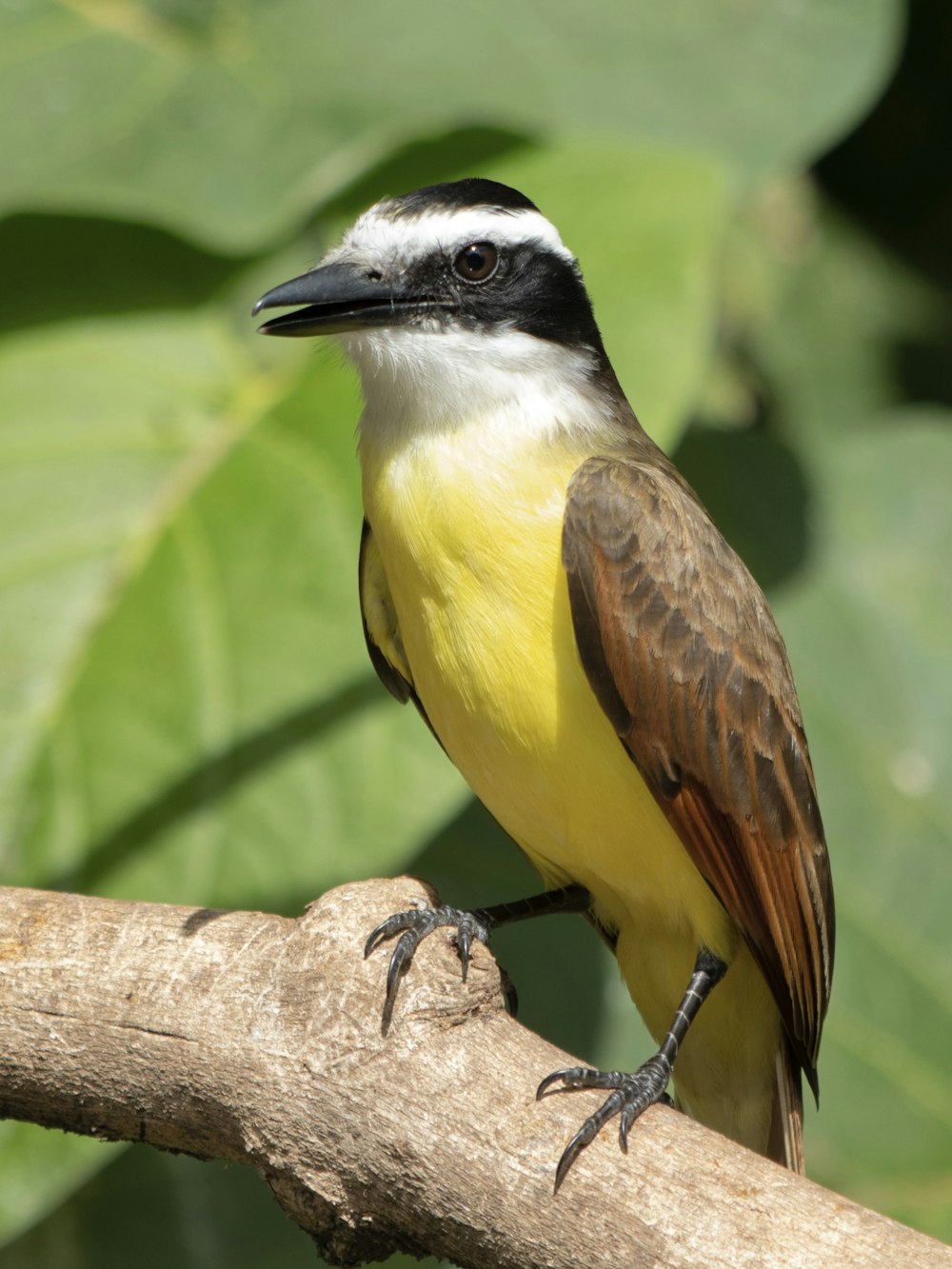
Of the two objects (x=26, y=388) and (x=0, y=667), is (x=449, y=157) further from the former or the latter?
(x=0, y=667)

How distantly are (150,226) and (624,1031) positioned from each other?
2.34 metres

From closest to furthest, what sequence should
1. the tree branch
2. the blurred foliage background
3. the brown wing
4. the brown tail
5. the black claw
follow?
the tree branch, the black claw, the brown wing, the brown tail, the blurred foliage background

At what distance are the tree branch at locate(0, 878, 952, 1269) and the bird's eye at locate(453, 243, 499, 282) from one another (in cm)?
107

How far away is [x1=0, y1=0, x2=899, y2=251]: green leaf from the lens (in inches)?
147

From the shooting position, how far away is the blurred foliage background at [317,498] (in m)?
3.09

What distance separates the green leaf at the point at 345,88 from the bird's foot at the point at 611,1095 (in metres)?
2.19

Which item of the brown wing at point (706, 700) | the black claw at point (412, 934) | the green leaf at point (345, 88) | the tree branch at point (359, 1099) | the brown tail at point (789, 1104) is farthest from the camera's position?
the green leaf at point (345, 88)

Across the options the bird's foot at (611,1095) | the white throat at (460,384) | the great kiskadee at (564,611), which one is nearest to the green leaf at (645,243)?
the great kiskadee at (564,611)

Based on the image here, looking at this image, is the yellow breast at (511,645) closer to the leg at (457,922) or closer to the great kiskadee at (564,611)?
the great kiskadee at (564,611)

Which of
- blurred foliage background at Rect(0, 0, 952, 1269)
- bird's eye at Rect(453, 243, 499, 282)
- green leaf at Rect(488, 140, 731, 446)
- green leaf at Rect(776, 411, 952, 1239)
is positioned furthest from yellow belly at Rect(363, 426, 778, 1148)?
green leaf at Rect(776, 411, 952, 1239)

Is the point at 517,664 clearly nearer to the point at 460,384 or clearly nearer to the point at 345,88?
the point at 460,384

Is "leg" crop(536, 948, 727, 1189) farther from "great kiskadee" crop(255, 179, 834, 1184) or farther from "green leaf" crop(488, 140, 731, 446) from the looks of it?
"green leaf" crop(488, 140, 731, 446)

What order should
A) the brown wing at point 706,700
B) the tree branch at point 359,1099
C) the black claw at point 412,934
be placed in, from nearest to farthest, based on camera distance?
1. the tree branch at point 359,1099
2. the black claw at point 412,934
3. the brown wing at point 706,700

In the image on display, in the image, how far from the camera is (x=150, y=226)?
3771 millimetres
